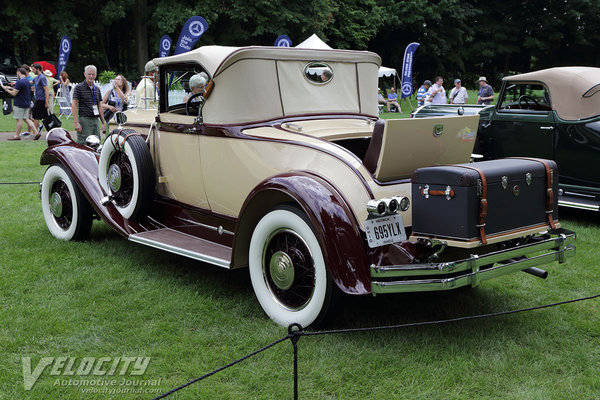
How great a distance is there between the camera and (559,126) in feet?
24.3

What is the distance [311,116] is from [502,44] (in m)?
37.7

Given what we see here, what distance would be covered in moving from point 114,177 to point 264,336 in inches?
98.7

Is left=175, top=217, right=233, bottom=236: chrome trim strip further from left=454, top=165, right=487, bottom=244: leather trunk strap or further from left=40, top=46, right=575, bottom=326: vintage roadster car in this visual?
left=454, top=165, right=487, bottom=244: leather trunk strap

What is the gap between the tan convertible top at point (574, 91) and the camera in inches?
285

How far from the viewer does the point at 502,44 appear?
3875 cm

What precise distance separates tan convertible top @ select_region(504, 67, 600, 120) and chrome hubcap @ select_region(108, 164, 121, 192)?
542 cm

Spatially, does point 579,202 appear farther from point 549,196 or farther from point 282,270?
point 282,270

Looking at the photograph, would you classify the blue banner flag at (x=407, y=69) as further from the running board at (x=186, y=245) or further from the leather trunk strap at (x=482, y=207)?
the leather trunk strap at (x=482, y=207)

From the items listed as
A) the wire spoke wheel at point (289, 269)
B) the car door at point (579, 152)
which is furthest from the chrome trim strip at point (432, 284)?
the car door at point (579, 152)

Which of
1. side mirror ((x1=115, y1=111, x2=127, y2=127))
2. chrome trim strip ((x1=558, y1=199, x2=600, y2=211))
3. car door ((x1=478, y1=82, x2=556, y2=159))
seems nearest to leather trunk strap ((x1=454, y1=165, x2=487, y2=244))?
side mirror ((x1=115, y1=111, x2=127, y2=127))

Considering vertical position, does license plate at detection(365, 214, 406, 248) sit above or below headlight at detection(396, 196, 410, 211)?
below

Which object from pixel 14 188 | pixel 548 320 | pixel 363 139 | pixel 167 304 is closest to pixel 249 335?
pixel 167 304

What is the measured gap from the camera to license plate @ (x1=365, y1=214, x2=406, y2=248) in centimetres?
348

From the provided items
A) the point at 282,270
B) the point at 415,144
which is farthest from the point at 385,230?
the point at 282,270
